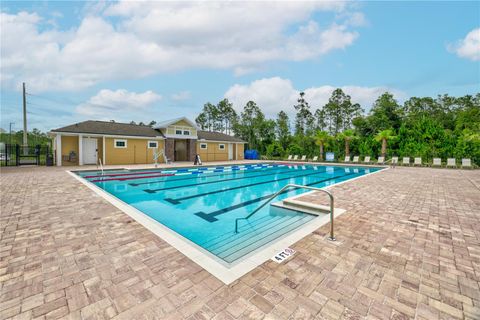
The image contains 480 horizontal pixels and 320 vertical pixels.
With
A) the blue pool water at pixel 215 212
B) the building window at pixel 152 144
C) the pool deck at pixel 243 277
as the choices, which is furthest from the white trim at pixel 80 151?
the pool deck at pixel 243 277

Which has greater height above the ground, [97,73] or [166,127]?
[97,73]

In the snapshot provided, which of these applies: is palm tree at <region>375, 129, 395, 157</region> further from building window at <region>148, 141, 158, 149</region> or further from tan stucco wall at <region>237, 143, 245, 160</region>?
building window at <region>148, 141, 158, 149</region>

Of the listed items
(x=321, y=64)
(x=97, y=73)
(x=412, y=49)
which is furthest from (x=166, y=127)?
(x=412, y=49)

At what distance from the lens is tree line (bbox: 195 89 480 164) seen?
18.9 meters

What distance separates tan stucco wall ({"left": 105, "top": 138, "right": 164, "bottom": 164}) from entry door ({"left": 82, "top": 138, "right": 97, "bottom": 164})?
3.61ft

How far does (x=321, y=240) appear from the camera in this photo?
3.32m

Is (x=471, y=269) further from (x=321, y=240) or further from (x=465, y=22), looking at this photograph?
(x=465, y=22)

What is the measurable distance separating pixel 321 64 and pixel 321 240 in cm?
2059

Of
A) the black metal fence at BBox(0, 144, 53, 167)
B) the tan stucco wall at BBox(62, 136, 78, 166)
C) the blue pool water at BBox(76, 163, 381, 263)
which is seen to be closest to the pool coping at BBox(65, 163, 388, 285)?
the blue pool water at BBox(76, 163, 381, 263)

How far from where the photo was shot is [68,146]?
15781 mm

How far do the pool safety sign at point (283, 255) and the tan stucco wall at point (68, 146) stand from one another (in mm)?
18160

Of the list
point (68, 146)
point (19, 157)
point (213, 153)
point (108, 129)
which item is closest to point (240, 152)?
point (213, 153)

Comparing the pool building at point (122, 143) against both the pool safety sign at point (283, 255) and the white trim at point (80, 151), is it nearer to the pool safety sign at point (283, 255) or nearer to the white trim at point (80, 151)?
the white trim at point (80, 151)

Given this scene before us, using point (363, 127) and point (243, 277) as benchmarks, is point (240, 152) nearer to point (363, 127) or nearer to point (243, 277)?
point (363, 127)
